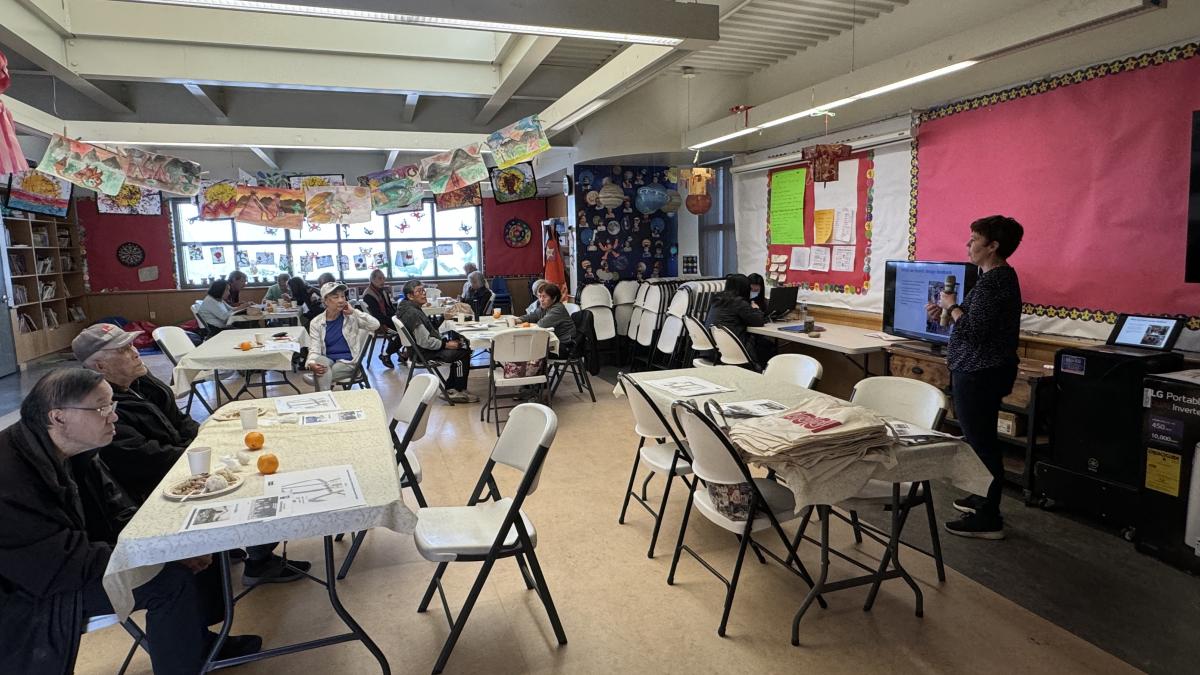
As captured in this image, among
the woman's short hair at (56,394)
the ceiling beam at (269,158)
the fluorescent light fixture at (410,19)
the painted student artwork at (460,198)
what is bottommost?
the woman's short hair at (56,394)

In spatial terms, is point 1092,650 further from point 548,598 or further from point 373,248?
point 373,248

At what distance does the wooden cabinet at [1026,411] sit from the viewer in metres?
3.73

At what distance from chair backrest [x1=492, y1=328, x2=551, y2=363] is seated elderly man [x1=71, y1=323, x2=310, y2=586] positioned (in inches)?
104

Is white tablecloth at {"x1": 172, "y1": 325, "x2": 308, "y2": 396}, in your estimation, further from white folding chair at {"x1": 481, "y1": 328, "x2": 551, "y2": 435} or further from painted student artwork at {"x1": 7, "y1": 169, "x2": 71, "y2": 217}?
painted student artwork at {"x1": 7, "y1": 169, "x2": 71, "y2": 217}

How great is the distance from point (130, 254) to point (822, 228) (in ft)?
37.6

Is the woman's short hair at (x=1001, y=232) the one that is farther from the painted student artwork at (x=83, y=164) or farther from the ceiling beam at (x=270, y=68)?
the painted student artwork at (x=83, y=164)

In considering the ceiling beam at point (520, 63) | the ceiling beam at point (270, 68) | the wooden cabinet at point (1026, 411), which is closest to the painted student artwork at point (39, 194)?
the ceiling beam at point (270, 68)

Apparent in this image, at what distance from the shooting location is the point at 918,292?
500cm

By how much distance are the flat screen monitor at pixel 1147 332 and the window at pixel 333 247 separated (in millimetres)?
11690

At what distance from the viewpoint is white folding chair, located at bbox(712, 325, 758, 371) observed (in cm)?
541

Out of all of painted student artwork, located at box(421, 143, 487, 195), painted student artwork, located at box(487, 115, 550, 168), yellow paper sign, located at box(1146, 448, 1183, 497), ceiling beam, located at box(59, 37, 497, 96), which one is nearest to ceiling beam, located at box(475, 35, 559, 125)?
ceiling beam, located at box(59, 37, 497, 96)

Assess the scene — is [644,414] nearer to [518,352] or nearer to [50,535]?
[50,535]

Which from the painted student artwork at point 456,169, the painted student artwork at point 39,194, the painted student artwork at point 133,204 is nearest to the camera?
the painted student artwork at point 456,169

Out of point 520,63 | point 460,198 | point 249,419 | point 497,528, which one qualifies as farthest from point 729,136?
point 249,419
